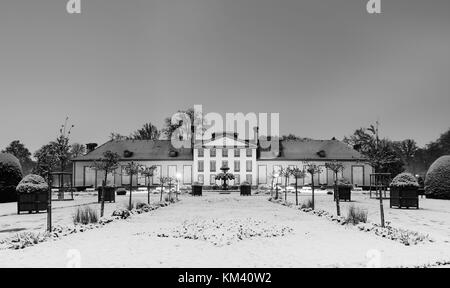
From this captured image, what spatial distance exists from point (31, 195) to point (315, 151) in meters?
53.5

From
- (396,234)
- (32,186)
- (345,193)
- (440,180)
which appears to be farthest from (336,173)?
(32,186)

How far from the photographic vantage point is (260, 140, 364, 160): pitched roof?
66562 millimetres

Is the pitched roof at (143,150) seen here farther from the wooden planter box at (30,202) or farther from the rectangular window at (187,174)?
the wooden planter box at (30,202)

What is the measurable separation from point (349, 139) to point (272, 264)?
81.3 meters

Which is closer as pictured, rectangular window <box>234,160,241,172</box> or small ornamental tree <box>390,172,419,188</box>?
small ornamental tree <box>390,172,419,188</box>

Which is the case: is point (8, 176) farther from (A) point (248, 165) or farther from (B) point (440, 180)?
(A) point (248, 165)

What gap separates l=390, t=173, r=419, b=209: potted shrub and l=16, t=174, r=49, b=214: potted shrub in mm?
18602

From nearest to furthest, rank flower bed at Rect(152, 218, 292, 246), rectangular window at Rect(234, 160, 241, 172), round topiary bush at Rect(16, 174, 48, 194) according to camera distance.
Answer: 1. flower bed at Rect(152, 218, 292, 246)
2. round topiary bush at Rect(16, 174, 48, 194)
3. rectangular window at Rect(234, 160, 241, 172)

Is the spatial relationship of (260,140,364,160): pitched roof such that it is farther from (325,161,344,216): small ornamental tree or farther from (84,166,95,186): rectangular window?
(325,161,344,216): small ornamental tree

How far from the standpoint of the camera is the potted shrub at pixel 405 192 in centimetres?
2280

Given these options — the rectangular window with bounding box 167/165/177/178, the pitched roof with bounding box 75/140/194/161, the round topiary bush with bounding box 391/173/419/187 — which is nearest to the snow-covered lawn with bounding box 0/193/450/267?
the round topiary bush with bounding box 391/173/419/187
